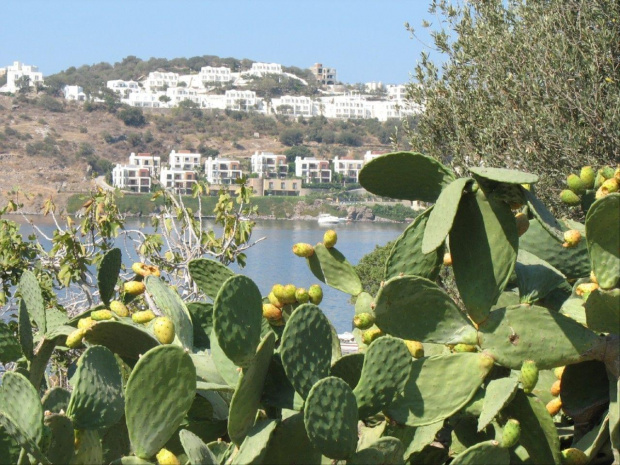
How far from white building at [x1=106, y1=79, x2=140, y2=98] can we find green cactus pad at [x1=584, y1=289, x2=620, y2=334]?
122 m

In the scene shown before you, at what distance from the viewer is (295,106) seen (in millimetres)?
111000

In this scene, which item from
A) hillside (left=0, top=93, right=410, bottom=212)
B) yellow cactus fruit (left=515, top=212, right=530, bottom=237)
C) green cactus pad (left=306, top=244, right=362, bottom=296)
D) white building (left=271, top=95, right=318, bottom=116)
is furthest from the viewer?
white building (left=271, top=95, right=318, bottom=116)

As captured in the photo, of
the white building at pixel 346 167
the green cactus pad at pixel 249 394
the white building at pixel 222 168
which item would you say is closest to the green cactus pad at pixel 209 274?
the green cactus pad at pixel 249 394

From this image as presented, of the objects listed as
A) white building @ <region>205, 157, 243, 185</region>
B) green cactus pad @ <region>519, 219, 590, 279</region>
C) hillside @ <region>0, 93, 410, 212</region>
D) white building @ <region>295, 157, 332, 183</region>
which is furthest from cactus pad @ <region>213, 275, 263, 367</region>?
white building @ <region>295, 157, 332, 183</region>

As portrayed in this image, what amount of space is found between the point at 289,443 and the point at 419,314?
0.29 metres

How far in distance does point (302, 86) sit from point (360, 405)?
134m

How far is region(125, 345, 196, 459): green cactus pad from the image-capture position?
1123 millimetres

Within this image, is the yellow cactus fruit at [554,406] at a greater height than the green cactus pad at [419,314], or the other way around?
the green cactus pad at [419,314]

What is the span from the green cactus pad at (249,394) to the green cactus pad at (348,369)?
160mm

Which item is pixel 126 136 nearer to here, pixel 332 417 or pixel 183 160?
pixel 183 160

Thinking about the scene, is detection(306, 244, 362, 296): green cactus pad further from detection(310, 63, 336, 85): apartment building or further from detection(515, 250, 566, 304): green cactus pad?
detection(310, 63, 336, 85): apartment building

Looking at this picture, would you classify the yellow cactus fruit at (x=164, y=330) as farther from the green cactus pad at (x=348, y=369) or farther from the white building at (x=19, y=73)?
the white building at (x=19, y=73)

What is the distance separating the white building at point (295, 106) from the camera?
357 ft

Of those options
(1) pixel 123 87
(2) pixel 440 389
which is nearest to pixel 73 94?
(1) pixel 123 87
